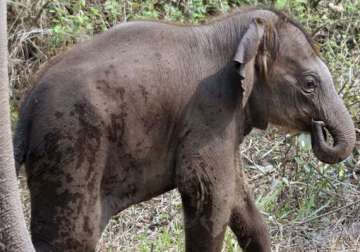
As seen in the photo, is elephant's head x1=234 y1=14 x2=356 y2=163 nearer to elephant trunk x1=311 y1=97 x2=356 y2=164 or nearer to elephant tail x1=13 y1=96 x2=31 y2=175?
elephant trunk x1=311 y1=97 x2=356 y2=164

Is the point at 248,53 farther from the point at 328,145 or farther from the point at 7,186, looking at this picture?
the point at 7,186

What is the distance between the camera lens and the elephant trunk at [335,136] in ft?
19.1

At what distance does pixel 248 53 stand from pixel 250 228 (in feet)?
3.65

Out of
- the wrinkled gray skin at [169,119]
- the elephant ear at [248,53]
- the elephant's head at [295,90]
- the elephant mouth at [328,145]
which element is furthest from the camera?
the elephant mouth at [328,145]

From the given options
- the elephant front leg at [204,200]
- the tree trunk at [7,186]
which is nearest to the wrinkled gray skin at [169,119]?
the elephant front leg at [204,200]

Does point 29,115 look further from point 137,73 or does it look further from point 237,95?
point 237,95

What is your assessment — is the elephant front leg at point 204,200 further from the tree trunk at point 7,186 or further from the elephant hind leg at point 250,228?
the tree trunk at point 7,186

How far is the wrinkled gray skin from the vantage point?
5148 millimetres

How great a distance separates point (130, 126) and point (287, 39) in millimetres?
1079

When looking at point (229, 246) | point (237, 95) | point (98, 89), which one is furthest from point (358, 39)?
point (98, 89)

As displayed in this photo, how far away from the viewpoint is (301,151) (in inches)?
311

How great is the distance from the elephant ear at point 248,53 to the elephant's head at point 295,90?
0.5 inches

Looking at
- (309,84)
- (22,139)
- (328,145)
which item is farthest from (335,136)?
(22,139)

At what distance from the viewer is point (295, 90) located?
5.79m
